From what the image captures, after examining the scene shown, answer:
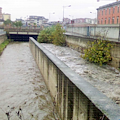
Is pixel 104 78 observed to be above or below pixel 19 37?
below

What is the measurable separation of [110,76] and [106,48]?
9.37ft

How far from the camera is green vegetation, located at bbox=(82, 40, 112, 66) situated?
11602mm

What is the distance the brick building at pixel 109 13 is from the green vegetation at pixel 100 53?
28887 mm

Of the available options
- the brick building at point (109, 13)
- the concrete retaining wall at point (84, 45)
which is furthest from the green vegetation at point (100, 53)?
the brick building at point (109, 13)

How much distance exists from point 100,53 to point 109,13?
3513 cm

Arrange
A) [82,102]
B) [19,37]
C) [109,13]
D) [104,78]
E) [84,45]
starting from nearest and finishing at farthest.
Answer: [82,102] < [104,78] < [84,45] < [19,37] < [109,13]

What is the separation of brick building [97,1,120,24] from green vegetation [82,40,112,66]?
94.8 feet

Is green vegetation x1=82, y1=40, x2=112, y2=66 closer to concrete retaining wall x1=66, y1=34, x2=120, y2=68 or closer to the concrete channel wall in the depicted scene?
concrete retaining wall x1=66, y1=34, x2=120, y2=68

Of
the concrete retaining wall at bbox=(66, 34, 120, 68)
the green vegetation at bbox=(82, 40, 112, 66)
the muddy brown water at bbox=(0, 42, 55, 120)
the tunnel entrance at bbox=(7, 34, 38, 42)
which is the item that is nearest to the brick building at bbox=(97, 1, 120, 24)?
the tunnel entrance at bbox=(7, 34, 38, 42)

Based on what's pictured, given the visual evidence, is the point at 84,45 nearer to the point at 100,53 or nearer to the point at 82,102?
the point at 100,53

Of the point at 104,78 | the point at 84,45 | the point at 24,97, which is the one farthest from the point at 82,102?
the point at 84,45

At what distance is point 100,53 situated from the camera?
1202cm

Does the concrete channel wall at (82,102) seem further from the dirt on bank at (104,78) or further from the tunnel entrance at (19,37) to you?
the tunnel entrance at (19,37)

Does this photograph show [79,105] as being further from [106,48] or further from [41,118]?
[106,48]
